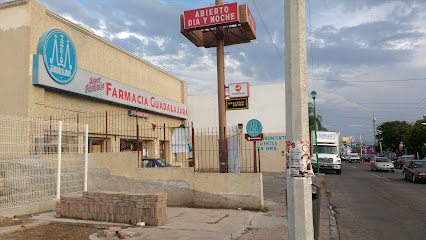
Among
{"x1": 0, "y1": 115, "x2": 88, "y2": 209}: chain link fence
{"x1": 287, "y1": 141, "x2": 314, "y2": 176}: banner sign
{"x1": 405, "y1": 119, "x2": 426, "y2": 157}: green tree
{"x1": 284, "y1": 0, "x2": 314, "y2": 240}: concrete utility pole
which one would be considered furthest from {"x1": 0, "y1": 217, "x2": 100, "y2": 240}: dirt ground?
{"x1": 405, "y1": 119, "x2": 426, "y2": 157}: green tree

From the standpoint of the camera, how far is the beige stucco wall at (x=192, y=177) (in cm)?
1010

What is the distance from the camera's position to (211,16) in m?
13.4

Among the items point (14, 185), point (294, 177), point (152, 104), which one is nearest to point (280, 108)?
point (152, 104)

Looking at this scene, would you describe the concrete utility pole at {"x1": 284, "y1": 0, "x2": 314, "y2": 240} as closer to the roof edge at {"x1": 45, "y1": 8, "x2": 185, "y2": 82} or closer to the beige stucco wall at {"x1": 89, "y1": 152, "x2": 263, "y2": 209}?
the beige stucco wall at {"x1": 89, "y1": 152, "x2": 263, "y2": 209}

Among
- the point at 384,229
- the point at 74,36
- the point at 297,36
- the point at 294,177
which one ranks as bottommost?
the point at 384,229

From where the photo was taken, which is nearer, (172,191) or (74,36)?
(172,191)

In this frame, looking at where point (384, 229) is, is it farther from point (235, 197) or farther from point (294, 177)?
point (294, 177)

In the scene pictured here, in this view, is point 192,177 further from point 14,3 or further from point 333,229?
point 14,3

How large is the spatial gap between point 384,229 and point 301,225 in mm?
4766

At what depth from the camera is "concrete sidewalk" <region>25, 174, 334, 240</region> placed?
707 centimetres

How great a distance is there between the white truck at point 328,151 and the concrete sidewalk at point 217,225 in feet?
62.7

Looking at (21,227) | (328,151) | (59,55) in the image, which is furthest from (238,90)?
(328,151)

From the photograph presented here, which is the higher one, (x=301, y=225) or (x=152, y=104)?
(x=152, y=104)

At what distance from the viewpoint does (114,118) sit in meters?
19.1
